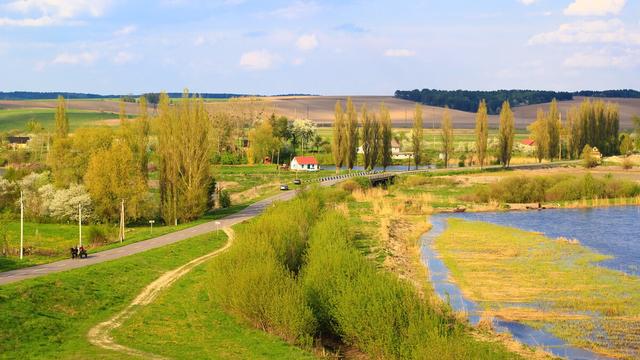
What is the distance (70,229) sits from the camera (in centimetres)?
5762

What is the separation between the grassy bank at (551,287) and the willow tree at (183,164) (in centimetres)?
1891

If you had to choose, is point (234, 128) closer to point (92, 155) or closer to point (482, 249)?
point (92, 155)

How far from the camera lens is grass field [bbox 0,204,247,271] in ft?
133

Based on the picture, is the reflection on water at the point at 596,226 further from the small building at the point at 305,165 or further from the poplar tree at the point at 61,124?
the small building at the point at 305,165

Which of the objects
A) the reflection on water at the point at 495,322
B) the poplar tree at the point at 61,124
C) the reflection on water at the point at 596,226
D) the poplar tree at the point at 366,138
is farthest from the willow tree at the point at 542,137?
the reflection on water at the point at 495,322

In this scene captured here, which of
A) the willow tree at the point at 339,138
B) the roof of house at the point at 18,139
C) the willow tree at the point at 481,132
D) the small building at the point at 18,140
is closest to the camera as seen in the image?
the willow tree at the point at 339,138

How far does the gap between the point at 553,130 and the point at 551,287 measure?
9447cm

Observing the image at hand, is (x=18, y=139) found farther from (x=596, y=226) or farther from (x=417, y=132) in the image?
(x=596, y=226)

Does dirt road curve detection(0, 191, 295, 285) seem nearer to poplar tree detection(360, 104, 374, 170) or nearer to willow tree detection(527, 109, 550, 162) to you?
poplar tree detection(360, 104, 374, 170)

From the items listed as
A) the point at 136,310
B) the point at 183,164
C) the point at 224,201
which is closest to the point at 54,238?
the point at 183,164

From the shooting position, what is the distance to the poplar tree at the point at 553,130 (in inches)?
4950

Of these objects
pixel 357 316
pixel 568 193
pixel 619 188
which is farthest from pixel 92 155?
pixel 619 188

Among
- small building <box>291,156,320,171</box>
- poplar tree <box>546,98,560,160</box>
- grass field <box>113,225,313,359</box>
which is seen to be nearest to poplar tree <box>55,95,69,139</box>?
grass field <box>113,225,313,359</box>

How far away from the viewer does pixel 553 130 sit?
126812 mm
